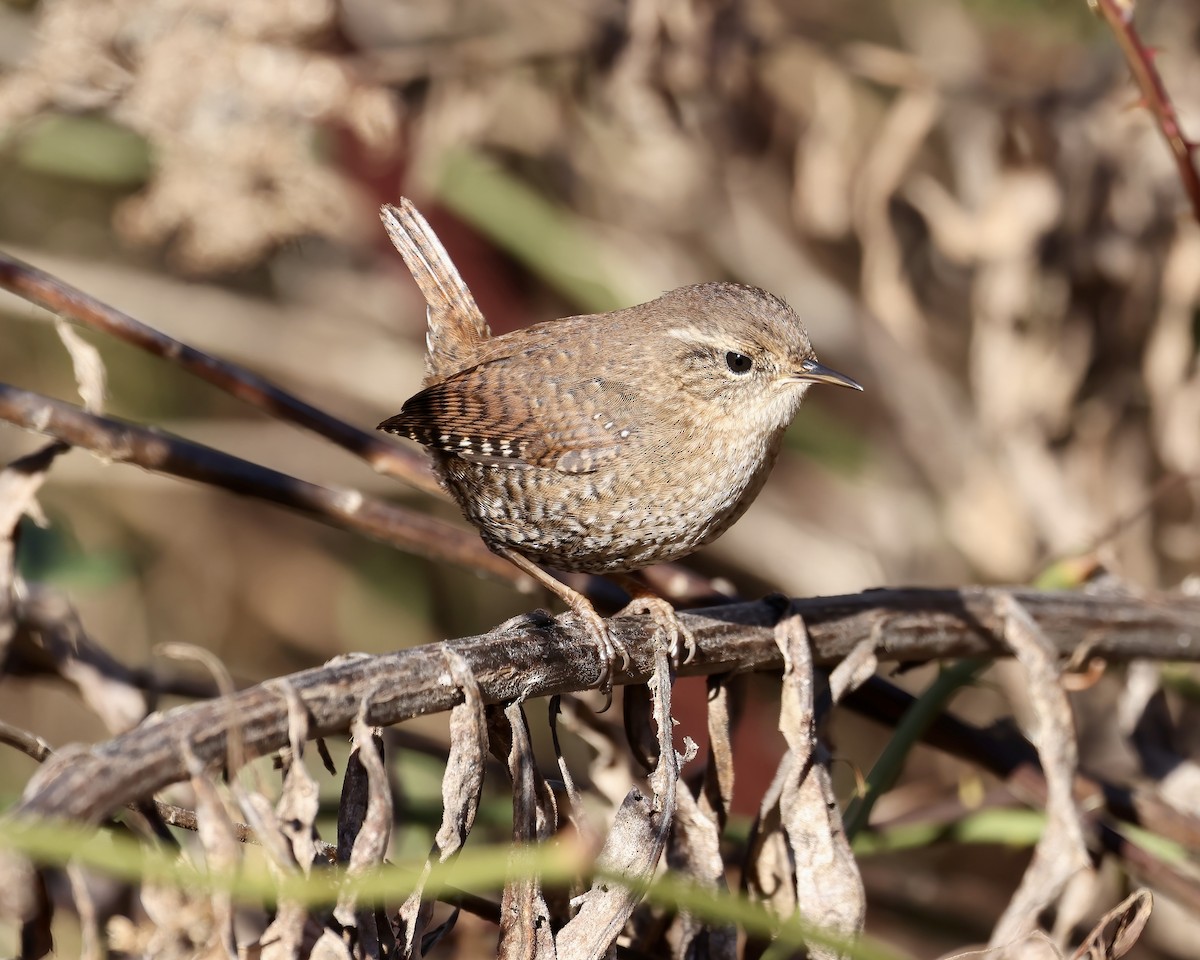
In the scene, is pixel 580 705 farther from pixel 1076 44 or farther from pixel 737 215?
pixel 1076 44

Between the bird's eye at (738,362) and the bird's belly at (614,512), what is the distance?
0.21m

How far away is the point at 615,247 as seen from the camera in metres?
4.31

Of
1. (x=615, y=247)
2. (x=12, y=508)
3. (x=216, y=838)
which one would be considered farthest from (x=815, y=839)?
(x=615, y=247)

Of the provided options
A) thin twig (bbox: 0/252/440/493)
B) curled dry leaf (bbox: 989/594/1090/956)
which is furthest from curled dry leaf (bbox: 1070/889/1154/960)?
thin twig (bbox: 0/252/440/493)

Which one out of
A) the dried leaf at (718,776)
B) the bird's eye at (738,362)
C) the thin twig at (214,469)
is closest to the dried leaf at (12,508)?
the thin twig at (214,469)

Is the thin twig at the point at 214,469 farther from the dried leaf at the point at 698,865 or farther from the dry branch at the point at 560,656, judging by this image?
the dried leaf at the point at 698,865

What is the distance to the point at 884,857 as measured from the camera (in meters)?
4.07

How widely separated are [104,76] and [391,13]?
1.31m

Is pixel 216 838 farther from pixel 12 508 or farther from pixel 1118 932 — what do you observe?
pixel 1118 932

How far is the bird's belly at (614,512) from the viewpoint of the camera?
2.52m

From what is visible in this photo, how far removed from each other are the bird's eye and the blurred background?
30.9 inches

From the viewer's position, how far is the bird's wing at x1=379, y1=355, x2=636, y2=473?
2635 mm

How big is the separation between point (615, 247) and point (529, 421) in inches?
68.4

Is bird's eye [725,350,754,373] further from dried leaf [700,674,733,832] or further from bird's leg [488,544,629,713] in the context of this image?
dried leaf [700,674,733,832]
